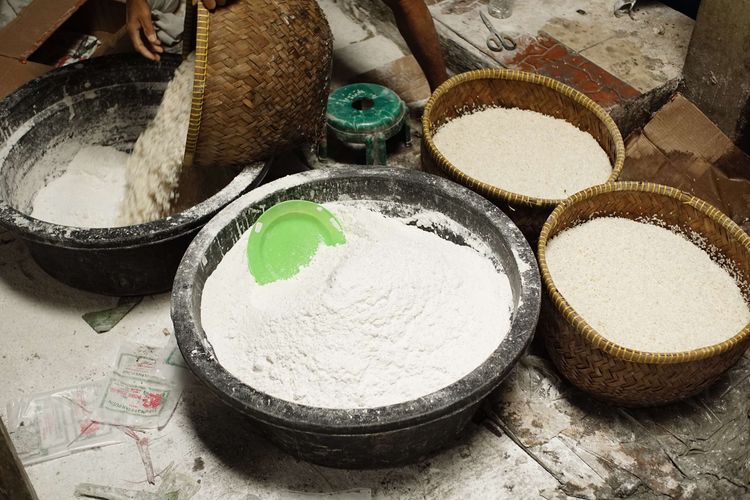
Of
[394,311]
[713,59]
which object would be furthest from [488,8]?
[394,311]

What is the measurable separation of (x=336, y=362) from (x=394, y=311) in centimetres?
19

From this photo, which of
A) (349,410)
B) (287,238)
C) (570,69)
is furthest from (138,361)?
(570,69)

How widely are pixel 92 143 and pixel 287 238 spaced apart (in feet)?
3.50

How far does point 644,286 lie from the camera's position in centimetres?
208

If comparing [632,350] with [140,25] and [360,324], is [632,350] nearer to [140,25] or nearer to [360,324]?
[360,324]

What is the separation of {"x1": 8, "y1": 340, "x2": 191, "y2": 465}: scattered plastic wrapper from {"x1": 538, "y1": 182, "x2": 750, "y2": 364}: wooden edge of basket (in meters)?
1.09

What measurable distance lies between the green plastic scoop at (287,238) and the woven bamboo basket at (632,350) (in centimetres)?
61

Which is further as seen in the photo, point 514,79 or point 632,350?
point 514,79

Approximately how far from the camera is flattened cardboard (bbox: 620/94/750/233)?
2.57 meters

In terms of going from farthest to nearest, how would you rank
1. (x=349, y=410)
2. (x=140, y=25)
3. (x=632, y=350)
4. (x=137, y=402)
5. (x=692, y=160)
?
(x=692, y=160), (x=140, y=25), (x=137, y=402), (x=632, y=350), (x=349, y=410)

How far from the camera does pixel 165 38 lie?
3076 mm

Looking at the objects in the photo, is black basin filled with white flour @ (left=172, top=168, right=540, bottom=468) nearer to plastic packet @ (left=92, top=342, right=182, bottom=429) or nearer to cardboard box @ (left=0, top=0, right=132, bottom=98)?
plastic packet @ (left=92, top=342, right=182, bottom=429)

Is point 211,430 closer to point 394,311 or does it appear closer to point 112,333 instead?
point 112,333

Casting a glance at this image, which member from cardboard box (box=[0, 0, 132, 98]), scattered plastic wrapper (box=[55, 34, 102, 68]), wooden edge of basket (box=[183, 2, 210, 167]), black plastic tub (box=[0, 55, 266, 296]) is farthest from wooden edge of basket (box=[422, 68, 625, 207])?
scattered plastic wrapper (box=[55, 34, 102, 68])
